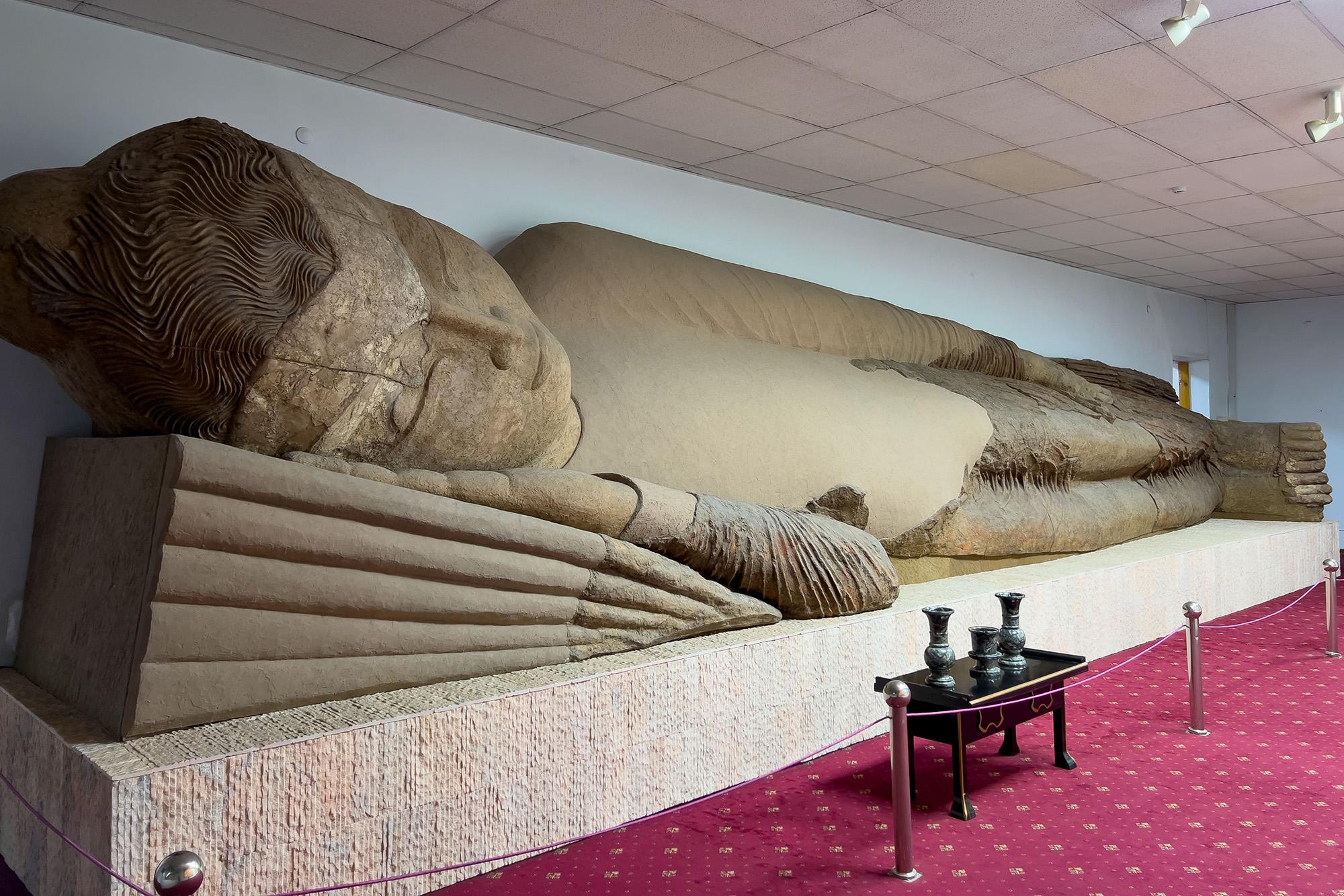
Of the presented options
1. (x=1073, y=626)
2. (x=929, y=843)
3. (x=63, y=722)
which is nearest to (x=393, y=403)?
(x=63, y=722)

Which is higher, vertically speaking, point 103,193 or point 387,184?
point 387,184

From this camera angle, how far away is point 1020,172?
16.7ft

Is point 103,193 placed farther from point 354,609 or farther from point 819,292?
point 819,292

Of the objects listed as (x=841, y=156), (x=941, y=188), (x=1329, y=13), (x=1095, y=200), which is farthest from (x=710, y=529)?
(x=1095, y=200)

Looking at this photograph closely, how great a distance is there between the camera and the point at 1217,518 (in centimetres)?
701

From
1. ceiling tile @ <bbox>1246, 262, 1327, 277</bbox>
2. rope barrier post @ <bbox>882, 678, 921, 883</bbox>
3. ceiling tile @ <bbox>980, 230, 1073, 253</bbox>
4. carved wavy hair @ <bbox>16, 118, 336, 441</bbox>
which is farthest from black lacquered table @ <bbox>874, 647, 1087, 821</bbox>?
ceiling tile @ <bbox>1246, 262, 1327, 277</bbox>

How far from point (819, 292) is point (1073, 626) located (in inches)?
78.5

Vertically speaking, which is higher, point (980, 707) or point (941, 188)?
point (941, 188)

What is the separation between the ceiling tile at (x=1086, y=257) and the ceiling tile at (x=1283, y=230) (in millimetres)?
900

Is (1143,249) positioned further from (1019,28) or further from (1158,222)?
(1019,28)

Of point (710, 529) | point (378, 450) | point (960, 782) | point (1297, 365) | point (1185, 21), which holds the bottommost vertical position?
point (960, 782)

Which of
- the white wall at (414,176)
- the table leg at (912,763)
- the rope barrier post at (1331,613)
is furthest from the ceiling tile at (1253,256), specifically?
the table leg at (912,763)

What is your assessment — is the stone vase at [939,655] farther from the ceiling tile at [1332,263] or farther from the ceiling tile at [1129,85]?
the ceiling tile at [1332,263]

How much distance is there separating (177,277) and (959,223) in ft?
16.1
